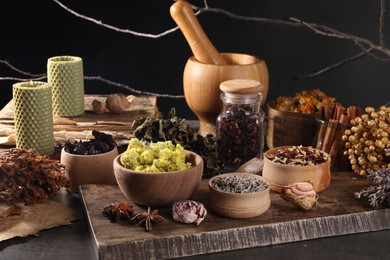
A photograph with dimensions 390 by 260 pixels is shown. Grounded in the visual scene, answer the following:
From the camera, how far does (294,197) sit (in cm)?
186

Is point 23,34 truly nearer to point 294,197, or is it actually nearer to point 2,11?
point 2,11

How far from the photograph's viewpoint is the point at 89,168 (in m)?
2.02

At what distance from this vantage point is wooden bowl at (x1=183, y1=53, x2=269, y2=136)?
2297 millimetres

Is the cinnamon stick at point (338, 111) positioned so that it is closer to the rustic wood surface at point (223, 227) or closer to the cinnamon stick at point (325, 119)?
the cinnamon stick at point (325, 119)

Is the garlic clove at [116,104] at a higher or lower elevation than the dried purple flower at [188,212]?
higher

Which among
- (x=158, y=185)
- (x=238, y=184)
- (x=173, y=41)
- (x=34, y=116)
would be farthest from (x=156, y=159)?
(x=173, y=41)

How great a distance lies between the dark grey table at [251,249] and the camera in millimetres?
1738

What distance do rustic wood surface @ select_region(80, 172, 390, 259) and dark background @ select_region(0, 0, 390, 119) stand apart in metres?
1.14

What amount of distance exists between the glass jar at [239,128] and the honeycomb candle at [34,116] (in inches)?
17.6

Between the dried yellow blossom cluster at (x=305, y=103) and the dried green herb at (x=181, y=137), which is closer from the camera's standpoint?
the dried green herb at (x=181, y=137)

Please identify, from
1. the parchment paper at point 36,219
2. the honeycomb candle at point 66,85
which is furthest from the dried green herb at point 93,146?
the honeycomb candle at point 66,85

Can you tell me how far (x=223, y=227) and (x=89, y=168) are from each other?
1.35ft

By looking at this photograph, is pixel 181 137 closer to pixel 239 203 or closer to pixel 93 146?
pixel 93 146

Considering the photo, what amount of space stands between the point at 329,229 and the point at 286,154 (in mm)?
249
